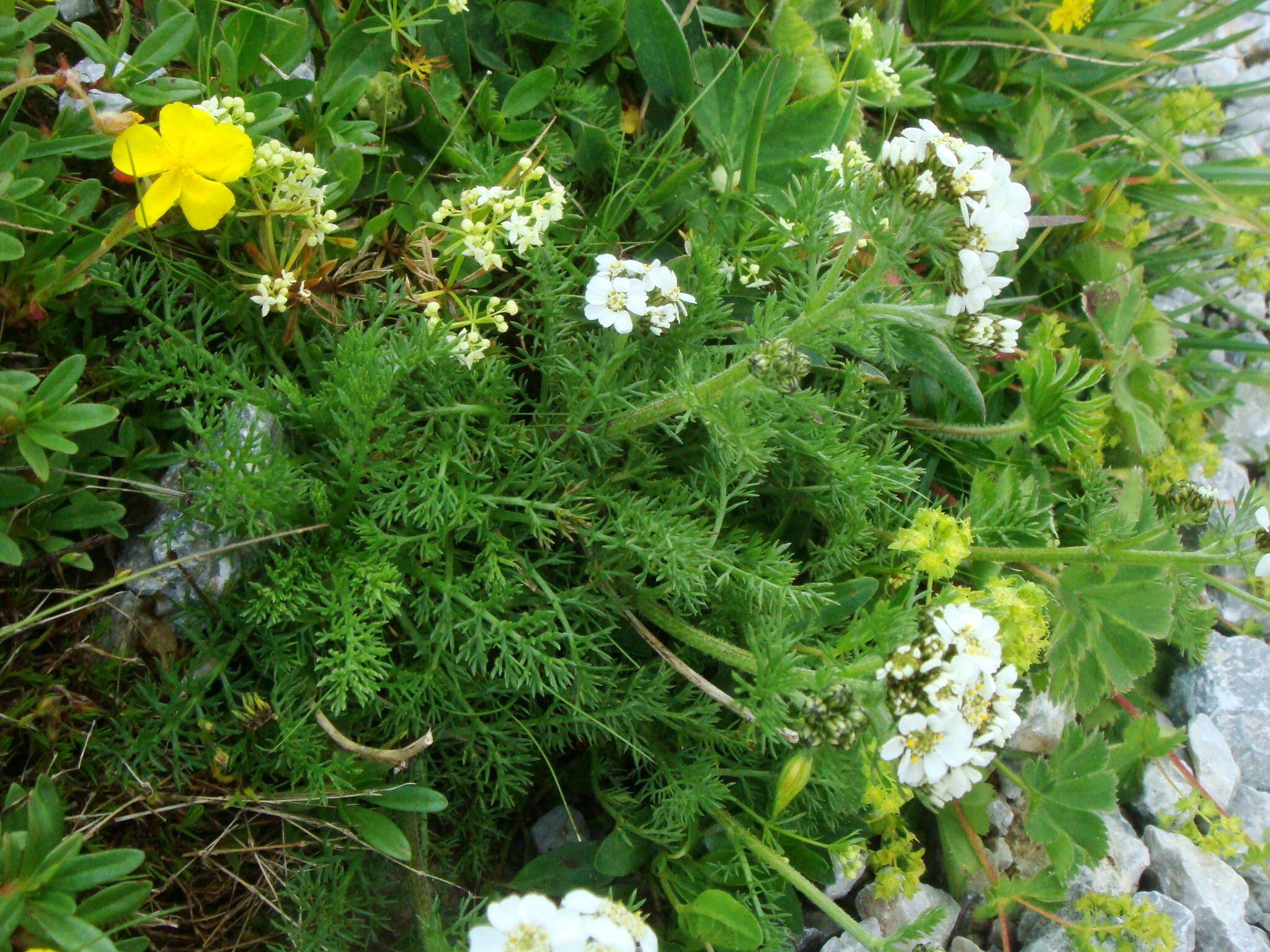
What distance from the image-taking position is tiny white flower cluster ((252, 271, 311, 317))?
2256mm

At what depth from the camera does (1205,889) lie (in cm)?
293

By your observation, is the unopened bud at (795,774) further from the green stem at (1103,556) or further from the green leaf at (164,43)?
the green leaf at (164,43)

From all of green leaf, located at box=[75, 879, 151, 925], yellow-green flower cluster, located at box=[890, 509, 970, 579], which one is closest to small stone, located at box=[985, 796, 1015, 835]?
yellow-green flower cluster, located at box=[890, 509, 970, 579]

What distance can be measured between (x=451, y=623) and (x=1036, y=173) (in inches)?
106

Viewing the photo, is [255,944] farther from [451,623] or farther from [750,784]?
[750,784]

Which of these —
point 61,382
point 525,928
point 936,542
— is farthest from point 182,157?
point 936,542

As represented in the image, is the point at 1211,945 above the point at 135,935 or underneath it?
underneath

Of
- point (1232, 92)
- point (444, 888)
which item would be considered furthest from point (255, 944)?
point (1232, 92)

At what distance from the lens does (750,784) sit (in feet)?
8.85

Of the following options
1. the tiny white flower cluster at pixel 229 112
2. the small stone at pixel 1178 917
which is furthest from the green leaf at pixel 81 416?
the small stone at pixel 1178 917

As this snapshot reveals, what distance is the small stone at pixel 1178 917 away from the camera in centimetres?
276

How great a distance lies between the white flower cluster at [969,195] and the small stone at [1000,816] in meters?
1.79

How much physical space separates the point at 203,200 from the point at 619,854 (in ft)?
6.15

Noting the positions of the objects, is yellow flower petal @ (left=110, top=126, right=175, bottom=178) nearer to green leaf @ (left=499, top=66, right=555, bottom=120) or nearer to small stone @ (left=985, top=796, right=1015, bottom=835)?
green leaf @ (left=499, top=66, right=555, bottom=120)
